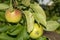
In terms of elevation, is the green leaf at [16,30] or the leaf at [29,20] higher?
the leaf at [29,20]

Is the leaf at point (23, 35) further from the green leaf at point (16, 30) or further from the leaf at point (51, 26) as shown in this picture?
the leaf at point (51, 26)

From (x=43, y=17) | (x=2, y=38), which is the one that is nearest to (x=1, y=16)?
(x=2, y=38)

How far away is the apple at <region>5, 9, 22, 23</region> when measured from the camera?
0.98 metres

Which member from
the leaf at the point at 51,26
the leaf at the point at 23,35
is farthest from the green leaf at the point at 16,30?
the leaf at the point at 51,26

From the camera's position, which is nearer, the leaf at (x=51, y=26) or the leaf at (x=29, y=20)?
the leaf at (x=29, y=20)

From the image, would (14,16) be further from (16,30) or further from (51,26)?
(51,26)

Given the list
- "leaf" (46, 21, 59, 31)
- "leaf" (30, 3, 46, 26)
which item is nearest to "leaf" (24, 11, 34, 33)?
"leaf" (30, 3, 46, 26)

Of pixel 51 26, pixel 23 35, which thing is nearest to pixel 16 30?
pixel 23 35

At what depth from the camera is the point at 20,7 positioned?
1.01 m

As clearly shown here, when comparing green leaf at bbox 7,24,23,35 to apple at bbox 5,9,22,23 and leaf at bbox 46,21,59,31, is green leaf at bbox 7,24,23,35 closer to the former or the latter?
apple at bbox 5,9,22,23

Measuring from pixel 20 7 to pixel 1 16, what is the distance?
4.5 inches

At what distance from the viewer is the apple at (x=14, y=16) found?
978mm

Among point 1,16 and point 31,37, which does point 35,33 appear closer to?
point 31,37

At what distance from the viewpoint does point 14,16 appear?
99 cm
